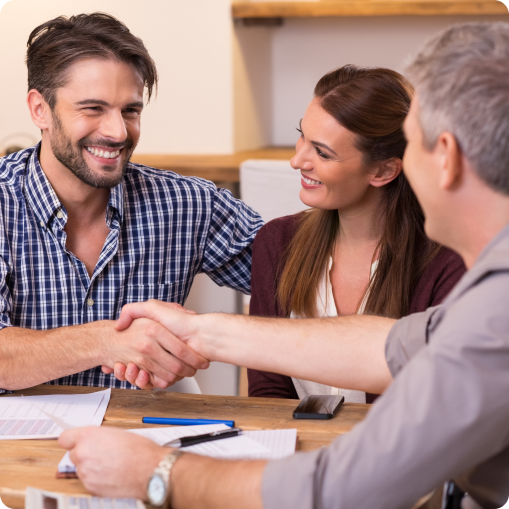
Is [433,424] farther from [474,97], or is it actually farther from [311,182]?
[311,182]

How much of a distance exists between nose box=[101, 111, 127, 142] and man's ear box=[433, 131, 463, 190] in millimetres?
994

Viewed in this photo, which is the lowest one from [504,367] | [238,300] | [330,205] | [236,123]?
[238,300]

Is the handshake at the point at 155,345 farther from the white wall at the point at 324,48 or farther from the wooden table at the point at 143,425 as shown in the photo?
the white wall at the point at 324,48

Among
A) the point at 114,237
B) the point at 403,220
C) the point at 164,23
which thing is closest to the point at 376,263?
the point at 403,220

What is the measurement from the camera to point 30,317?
5.28 ft

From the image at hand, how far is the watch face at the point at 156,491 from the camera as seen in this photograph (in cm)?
86

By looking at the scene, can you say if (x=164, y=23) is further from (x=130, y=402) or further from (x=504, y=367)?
(x=504, y=367)

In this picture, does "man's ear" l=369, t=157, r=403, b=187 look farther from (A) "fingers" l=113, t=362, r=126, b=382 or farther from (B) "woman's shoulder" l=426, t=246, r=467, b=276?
(A) "fingers" l=113, t=362, r=126, b=382

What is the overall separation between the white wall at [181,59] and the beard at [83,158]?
63.4 inches

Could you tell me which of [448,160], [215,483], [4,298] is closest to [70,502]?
[215,483]

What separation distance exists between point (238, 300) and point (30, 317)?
107cm

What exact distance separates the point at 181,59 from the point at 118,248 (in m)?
1.78

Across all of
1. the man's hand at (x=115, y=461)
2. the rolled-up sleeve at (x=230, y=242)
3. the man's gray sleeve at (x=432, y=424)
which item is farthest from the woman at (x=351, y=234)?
the man's gray sleeve at (x=432, y=424)

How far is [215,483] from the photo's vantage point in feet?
2.77
